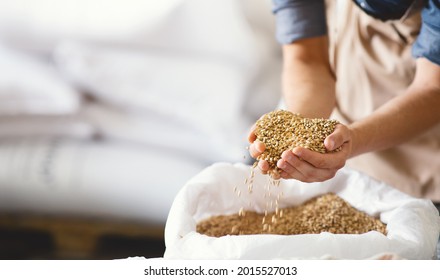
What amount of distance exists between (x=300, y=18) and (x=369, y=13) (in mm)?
96

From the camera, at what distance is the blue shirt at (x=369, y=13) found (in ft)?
2.35

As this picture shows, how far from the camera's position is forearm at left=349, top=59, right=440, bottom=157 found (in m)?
0.73

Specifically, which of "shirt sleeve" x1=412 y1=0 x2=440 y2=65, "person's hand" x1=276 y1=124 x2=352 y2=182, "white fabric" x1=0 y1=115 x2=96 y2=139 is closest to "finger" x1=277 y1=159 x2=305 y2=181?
"person's hand" x1=276 y1=124 x2=352 y2=182

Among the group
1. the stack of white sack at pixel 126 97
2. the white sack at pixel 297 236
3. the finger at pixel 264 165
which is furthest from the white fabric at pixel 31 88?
the finger at pixel 264 165

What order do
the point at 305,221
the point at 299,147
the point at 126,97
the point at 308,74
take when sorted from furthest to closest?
the point at 126,97
the point at 308,74
the point at 305,221
the point at 299,147

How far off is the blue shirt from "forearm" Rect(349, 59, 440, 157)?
27mm

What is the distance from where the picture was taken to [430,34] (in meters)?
0.72

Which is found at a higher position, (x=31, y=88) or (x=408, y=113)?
(x=31, y=88)

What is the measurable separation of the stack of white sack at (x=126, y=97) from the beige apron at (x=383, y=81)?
0.53ft

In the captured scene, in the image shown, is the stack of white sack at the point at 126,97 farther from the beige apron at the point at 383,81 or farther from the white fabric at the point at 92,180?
the beige apron at the point at 383,81

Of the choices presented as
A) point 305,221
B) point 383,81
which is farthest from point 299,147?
point 383,81

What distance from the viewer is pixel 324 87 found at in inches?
33.0

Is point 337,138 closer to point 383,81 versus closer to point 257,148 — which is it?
point 257,148

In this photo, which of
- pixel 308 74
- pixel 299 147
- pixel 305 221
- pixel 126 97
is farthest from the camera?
pixel 126 97
